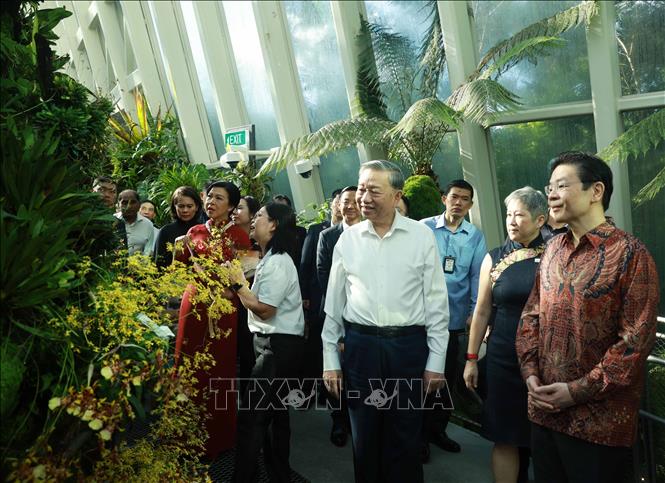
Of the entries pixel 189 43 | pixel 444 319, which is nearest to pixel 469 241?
pixel 444 319

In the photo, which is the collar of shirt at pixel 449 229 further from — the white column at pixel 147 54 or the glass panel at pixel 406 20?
the white column at pixel 147 54

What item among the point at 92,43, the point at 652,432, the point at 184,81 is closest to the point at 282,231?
the point at 652,432

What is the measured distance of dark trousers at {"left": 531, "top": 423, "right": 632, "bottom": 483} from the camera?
212cm

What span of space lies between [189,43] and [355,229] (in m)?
10.2

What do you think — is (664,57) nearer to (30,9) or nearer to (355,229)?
(355,229)

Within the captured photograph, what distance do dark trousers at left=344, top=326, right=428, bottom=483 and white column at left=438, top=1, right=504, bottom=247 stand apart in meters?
3.40

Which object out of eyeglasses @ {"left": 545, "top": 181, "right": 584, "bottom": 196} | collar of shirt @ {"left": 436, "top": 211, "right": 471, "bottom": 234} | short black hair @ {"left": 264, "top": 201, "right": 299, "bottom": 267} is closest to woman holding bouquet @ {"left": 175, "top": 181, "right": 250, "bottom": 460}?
short black hair @ {"left": 264, "top": 201, "right": 299, "bottom": 267}

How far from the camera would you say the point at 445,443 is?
3785 mm

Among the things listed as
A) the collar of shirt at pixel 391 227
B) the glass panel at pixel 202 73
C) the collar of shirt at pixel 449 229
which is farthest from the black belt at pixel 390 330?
the glass panel at pixel 202 73

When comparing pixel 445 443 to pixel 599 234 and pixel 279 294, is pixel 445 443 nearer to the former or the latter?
pixel 279 294

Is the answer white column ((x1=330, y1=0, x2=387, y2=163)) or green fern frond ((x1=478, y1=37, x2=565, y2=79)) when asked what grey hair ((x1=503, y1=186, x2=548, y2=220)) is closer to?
green fern frond ((x1=478, y1=37, x2=565, y2=79))

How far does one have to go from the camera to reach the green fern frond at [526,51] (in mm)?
4570

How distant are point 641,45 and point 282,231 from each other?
3.25m

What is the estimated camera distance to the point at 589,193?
218 cm
